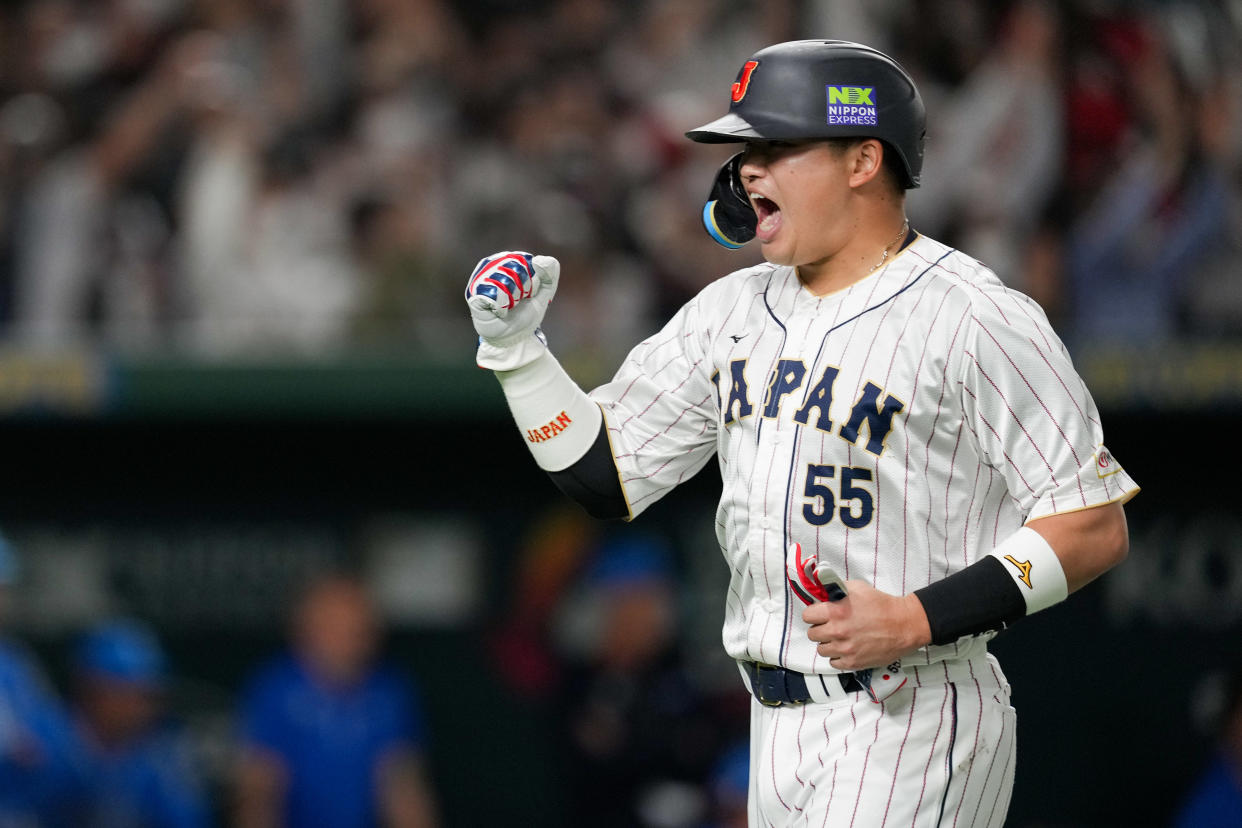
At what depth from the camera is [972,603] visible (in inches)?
91.0

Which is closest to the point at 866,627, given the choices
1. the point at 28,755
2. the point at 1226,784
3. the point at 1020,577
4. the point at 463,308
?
the point at 1020,577

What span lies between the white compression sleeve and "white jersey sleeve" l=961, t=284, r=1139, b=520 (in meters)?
0.65

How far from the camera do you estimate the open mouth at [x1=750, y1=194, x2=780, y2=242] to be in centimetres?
254

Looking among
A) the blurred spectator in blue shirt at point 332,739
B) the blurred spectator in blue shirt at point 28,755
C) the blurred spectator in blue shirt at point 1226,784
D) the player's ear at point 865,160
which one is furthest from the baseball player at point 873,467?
the blurred spectator in blue shirt at point 332,739

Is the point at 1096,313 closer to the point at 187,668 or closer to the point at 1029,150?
the point at 1029,150

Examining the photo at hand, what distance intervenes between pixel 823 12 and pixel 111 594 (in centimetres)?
358

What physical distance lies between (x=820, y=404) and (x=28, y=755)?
3.93 m

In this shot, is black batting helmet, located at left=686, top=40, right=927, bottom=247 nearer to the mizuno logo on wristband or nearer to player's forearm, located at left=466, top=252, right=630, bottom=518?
player's forearm, located at left=466, top=252, right=630, bottom=518

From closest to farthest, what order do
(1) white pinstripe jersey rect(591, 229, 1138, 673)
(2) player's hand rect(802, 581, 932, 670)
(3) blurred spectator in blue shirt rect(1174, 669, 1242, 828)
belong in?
(2) player's hand rect(802, 581, 932, 670), (1) white pinstripe jersey rect(591, 229, 1138, 673), (3) blurred spectator in blue shirt rect(1174, 669, 1242, 828)

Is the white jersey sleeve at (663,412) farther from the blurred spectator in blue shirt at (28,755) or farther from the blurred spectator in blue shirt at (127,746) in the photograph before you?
the blurred spectator in blue shirt at (127,746)

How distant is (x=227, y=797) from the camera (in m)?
6.34

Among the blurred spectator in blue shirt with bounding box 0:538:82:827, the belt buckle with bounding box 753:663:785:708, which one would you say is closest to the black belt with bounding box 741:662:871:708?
the belt buckle with bounding box 753:663:785:708

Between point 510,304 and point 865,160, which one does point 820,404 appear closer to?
point 865,160

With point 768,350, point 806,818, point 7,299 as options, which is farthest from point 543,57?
point 806,818
